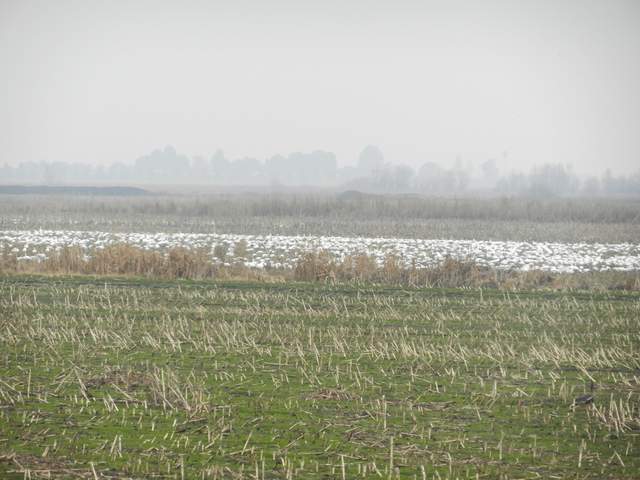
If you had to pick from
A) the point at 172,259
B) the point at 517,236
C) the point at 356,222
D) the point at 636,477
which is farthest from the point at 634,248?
the point at 636,477

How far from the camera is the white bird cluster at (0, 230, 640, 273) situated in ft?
82.5

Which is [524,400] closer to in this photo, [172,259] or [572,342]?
[572,342]

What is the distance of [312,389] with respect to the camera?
365 inches

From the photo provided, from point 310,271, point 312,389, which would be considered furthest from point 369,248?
point 312,389

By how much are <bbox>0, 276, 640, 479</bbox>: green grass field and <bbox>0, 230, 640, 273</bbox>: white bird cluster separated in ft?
29.6

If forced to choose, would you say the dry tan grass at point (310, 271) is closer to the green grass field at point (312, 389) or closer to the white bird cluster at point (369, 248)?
the white bird cluster at point (369, 248)

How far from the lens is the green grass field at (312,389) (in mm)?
6961

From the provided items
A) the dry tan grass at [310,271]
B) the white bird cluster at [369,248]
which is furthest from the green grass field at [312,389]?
the white bird cluster at [369,248]

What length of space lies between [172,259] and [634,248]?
19.9 metres

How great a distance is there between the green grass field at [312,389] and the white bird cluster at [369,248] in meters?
9.03

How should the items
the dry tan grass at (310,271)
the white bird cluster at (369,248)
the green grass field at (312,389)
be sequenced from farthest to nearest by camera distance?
the white bird cluster at (369,248) → the dry tan grass at (310,271) → the green grass field at (312,389)

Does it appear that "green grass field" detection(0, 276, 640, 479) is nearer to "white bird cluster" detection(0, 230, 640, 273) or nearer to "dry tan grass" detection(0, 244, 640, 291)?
"dry tan grass" detection(0, 244, 640, 291)

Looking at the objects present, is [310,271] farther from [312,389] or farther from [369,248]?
[312,389]

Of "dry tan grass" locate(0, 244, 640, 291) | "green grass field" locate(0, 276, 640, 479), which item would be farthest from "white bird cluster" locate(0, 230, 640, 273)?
"green grass field" locate(0, 276, 640, 479)
